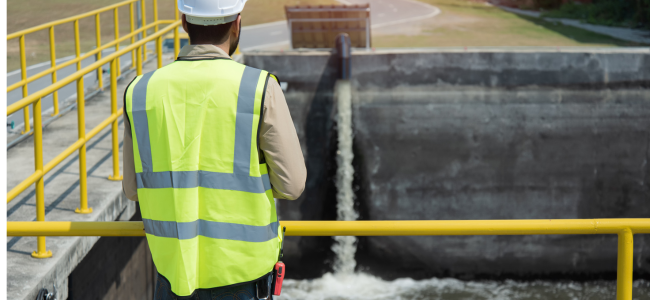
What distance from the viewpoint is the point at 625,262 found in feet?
7.69

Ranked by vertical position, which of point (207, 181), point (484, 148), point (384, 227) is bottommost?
point (484, 148)

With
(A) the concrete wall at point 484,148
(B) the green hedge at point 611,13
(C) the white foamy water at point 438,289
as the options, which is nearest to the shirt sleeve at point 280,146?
(A) the concrete wall at point 484,148

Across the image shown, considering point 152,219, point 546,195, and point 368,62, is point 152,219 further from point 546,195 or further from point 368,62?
point 546,195

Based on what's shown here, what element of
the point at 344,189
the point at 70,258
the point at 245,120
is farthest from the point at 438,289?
the point at 245,120

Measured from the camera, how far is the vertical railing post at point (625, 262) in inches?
89.5

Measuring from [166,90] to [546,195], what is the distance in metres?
9.53

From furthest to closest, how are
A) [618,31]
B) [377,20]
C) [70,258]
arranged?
[377,20] < [618,31] < [70,258]

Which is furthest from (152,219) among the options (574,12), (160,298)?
(574,12)

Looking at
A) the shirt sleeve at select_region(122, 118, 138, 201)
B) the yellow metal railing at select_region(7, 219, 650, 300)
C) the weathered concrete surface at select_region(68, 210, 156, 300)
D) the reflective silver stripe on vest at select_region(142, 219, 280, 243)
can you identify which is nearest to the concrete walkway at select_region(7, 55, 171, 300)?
the weathered concrete surface at select_region(68, 210, 156, 300)

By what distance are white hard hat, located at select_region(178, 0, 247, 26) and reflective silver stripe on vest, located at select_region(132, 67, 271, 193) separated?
0.59 ft

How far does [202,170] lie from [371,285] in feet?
28.7

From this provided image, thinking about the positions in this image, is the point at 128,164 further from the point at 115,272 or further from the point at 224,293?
the point at 115,272

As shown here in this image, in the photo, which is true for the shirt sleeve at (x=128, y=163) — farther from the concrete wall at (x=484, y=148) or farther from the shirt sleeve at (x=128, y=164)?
the concrete wall at (x=484, y=148)

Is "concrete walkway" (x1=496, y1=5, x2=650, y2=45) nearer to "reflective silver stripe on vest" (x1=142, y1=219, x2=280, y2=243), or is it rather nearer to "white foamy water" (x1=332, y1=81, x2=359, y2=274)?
"white foamy water" (x1=332, y1=81, x2=359, y2=274)
